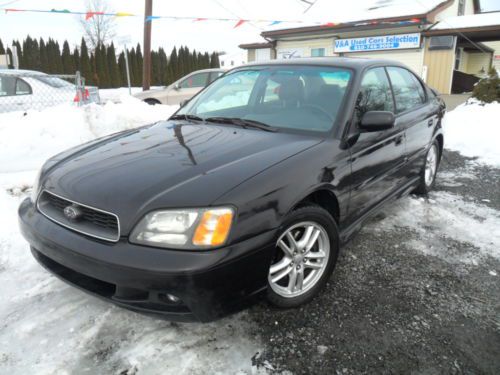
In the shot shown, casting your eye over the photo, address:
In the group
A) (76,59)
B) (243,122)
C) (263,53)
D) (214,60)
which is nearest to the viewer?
(243,122)

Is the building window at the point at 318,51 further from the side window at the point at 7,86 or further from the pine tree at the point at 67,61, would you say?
the pine tree at the point at 67,61

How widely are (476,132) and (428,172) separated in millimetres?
4035

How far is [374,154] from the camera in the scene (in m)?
3.09

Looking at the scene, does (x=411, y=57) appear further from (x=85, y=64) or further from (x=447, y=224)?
(x=85, y=64)

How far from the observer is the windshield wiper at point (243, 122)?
294cm

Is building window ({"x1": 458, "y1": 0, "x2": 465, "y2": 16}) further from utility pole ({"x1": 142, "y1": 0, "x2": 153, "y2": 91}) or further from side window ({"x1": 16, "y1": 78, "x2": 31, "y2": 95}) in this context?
side window ({"x1": 16, "y1": 78, "x2": 31, "y2": 95})

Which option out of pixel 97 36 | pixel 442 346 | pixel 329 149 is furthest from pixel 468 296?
pixel 97 36

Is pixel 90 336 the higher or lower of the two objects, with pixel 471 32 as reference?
lower

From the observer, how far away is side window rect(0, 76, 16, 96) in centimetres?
852

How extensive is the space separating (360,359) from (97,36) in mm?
47195

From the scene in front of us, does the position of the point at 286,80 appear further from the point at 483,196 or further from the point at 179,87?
the point at 179,87

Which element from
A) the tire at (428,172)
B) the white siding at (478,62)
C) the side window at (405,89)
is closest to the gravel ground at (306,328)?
the tire at (428,172)

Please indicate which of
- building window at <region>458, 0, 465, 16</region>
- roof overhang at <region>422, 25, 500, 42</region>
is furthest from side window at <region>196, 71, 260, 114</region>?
building window at <region>458, 0, 465, 16</region>

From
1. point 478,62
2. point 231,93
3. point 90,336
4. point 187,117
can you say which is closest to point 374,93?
point 231,93
